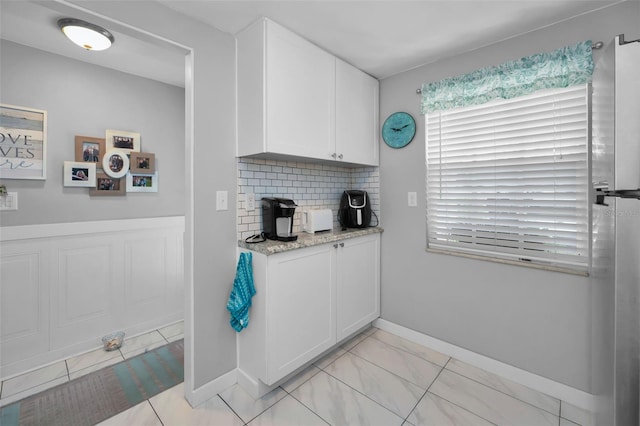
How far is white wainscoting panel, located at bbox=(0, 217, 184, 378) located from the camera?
2020 mm

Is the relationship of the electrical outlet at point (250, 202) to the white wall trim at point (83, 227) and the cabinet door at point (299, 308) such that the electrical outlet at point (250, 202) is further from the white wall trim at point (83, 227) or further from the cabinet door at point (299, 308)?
the white wall trim at point (83, 227)

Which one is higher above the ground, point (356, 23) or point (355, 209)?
point (356, 23)

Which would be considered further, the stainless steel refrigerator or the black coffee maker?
the black coffee maker

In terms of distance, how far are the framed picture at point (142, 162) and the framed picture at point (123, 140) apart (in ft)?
0.20

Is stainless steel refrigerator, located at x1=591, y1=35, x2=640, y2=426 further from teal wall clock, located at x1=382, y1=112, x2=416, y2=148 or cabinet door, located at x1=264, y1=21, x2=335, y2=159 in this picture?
cabinet door, located at x1=264, y1=21, x2=335, y2=159

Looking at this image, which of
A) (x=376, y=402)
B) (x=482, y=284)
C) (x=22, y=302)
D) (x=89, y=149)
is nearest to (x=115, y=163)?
(x=89, y=149)

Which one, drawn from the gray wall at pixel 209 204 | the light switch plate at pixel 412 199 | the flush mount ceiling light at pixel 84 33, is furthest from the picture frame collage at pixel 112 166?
the light switch plate at pixel 412 199

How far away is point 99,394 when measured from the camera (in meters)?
1.84

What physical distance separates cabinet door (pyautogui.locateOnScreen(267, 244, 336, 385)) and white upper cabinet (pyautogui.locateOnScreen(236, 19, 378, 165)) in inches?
28.2

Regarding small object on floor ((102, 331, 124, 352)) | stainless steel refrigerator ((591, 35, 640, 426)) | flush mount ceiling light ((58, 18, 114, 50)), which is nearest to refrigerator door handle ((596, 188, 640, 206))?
stainless steel refrigerator ((591, 35, 640, 426))

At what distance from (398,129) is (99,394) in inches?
114

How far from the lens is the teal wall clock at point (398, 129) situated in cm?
242

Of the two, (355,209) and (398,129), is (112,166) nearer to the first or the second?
(355,209)

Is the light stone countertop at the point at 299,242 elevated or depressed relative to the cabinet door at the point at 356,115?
depressed
